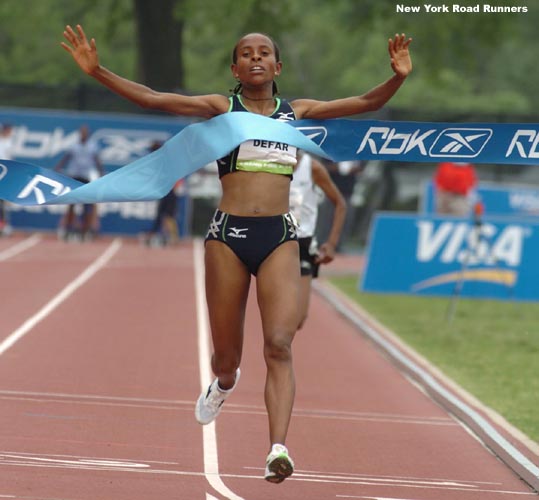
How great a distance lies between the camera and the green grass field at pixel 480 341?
12.9 meters

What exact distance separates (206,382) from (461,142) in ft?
15.9

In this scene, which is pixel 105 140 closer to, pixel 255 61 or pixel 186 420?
pixel 186 420

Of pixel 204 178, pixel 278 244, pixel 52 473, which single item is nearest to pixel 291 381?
pixel 278 244

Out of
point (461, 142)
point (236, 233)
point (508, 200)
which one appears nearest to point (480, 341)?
point (461, 142)

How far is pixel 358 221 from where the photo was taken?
33688mm

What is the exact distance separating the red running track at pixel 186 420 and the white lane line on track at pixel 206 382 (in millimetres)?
25

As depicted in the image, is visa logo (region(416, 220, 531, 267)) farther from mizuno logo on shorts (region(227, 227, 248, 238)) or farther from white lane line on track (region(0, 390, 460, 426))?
mizuno logo on shorts (region(227, 227, 248, 238))

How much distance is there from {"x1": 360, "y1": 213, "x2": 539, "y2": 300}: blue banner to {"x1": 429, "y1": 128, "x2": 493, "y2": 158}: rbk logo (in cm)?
1334

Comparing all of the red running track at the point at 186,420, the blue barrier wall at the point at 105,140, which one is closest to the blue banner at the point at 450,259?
the red running track at the point at 186,420

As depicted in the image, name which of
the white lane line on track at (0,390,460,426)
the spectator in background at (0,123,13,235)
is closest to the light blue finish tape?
the white lane line on track at (0,390,460,426)

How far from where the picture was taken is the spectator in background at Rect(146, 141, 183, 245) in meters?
30.9

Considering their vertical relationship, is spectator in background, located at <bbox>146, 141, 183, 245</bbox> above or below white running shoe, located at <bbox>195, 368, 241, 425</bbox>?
below

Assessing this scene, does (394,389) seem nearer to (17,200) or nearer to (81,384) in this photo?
(81,384)

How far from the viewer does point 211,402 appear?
855cm
